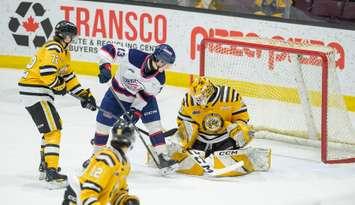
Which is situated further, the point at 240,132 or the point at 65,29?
the point at 240,132

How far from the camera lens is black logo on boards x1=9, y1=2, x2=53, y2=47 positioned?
9.80 m

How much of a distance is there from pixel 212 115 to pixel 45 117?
4.17 ft

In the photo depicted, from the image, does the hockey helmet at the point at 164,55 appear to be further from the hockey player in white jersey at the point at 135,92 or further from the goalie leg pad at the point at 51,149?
the goalie leg pad at the point at 51,149

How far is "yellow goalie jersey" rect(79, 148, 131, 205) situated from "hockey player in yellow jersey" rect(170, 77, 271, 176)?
205 centimetres

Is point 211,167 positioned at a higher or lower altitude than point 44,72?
lower

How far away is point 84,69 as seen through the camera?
9.82 meters

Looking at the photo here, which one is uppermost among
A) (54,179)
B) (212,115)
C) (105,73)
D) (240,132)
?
(105,73)

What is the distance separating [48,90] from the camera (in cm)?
654

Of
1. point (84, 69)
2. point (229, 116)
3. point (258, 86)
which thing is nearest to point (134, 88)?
point (229, 116)

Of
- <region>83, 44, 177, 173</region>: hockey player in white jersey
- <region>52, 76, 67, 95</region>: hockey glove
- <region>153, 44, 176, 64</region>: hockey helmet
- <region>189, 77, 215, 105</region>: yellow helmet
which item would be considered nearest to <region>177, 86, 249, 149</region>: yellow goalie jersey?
<region>189, 77, 215, 105</region>: yellow helmet

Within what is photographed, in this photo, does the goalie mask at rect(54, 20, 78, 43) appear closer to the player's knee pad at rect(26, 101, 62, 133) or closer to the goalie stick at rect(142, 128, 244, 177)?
the player's knee pad at rect(26, 101, 62, 133)

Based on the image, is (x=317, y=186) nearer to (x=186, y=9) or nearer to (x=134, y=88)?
(x=134, y=88)

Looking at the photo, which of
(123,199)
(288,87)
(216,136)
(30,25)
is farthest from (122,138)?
(30,25)

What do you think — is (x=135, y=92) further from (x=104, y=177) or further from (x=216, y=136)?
(x=104, y=177)
